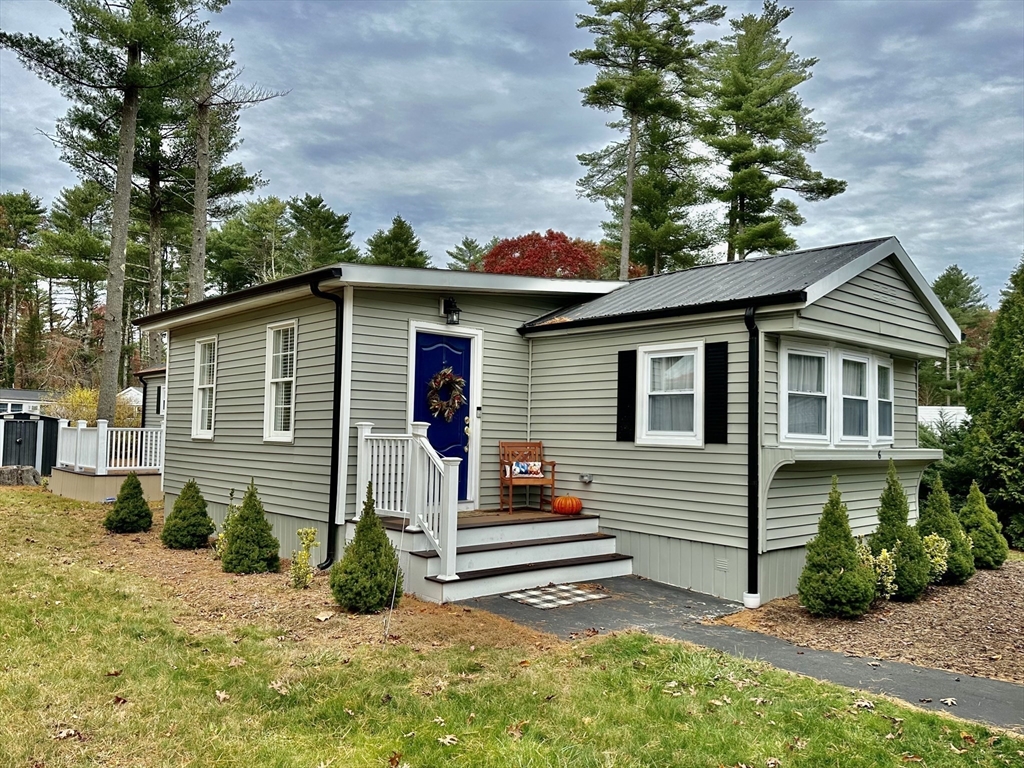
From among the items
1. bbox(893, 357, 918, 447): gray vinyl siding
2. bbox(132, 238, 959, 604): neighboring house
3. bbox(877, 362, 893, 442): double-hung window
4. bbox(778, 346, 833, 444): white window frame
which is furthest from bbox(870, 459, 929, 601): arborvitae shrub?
bbox(893, 357, 918, 447): gray vinyl siding

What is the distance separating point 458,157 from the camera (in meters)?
25.3

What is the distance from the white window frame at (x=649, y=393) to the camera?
24.1ft

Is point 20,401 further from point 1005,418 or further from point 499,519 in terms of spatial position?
point 1005,418

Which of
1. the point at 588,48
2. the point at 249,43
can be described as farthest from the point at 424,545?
the point at 588,48

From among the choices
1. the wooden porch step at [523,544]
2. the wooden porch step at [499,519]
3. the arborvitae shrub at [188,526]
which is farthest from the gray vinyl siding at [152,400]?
the wooden porch step at [523,544]

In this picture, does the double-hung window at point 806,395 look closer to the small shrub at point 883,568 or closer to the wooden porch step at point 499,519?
the small shrub at point 883,568

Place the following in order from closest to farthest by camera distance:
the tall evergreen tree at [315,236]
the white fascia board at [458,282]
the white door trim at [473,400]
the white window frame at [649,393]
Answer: the white window frame at [649,393], the white fascia board at [458,282], the white door trim at [473,400], the tall evergreen tree at [315,236]

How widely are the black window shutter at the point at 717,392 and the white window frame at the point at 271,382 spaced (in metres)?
4.92

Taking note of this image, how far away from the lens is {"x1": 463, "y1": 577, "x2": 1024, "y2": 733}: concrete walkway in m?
4.30

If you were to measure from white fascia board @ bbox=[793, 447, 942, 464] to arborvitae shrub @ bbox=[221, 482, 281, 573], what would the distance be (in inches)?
223

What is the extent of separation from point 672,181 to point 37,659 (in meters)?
22.0

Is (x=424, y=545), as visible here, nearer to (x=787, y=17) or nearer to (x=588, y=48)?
(x=588, y=48)

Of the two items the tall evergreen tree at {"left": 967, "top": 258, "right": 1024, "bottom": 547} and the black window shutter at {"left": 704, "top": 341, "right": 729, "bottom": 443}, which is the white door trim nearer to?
the black window shutter at {"left": 704, "top": 341, "right": 729, "bottom": 443}

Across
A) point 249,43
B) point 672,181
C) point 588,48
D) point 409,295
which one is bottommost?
point 409,295
